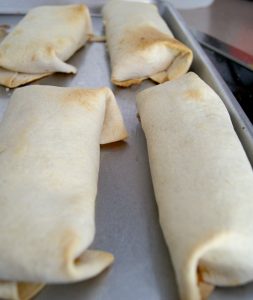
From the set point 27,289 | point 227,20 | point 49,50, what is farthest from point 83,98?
point 227,20

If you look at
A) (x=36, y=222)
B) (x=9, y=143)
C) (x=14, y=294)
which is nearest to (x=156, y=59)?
(x=9, y=143)

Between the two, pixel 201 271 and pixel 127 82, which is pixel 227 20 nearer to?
pixel 127 82

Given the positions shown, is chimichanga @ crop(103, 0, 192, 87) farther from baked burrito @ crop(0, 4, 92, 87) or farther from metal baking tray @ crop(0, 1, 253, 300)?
baked burrito @ crop(0, 4, 92, 87)

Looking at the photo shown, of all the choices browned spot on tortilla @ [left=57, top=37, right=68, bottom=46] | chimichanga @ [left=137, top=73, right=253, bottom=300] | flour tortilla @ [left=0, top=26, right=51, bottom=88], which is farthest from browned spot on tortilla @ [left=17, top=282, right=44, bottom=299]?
browned spot on tortilla @ [left=57, top=37, right=68, bottom=46]

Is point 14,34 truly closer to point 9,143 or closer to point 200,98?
point 9,143

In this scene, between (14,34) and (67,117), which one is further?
(14,34)

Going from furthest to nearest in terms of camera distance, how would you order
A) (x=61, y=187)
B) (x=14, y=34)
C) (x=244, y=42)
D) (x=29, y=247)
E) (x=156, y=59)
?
(x=244, y=42) < (x=14, y=34) < (x=156, y=59) < (x=61, y=187) < (x=29, y=247)

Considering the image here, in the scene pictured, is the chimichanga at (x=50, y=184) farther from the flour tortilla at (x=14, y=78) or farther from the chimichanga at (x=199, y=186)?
the flour tortilla at (x=14, y=78)
